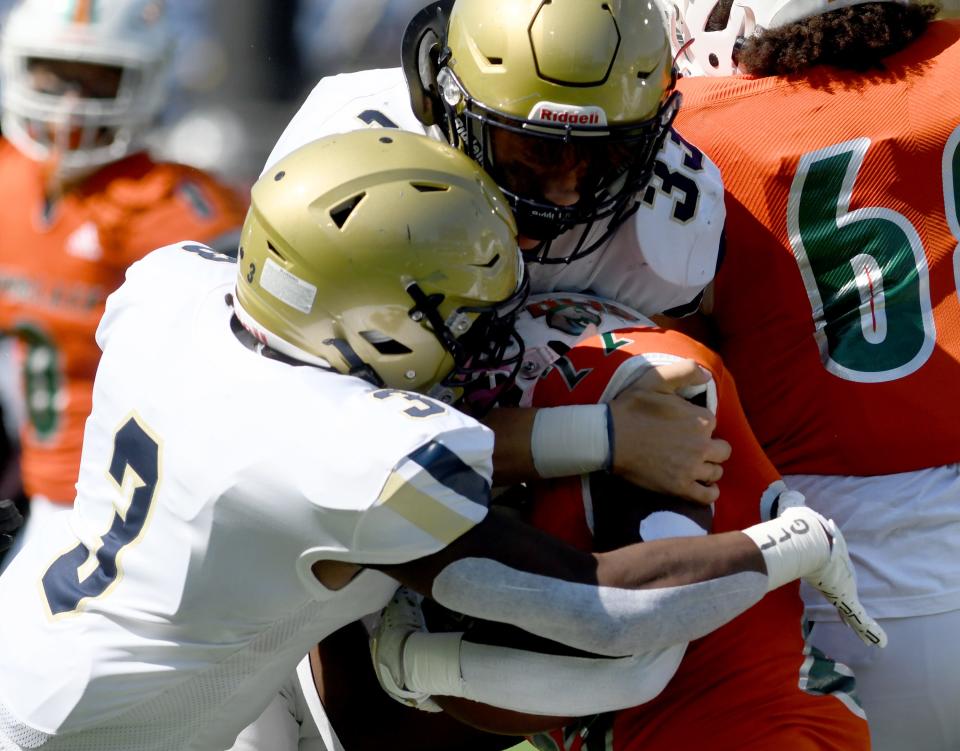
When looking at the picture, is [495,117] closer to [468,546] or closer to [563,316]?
[563,316]

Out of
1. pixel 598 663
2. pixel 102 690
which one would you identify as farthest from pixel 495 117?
pixel 102 690

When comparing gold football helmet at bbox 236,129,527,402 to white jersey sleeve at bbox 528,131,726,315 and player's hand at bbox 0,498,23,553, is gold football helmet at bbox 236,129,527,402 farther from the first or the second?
player's hand at bbox 0,498,23,553

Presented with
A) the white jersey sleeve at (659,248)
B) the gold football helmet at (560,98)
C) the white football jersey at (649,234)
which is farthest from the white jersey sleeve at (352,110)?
the white jersey sleeve at (659,248)

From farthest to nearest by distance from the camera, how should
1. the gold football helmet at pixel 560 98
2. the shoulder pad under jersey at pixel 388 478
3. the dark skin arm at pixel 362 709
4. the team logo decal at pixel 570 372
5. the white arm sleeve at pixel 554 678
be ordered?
the dark skin arm at pixel 362 709, the gold football helmet at pixel 560 98, the team logo decal at pixel 570 372, the white arm sleeve at pixel 554 678, the shoulder pad under jersey at pixel 388 478

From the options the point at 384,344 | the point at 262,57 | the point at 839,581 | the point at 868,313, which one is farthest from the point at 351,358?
the point at 262,57

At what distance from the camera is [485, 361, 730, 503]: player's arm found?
2.04m

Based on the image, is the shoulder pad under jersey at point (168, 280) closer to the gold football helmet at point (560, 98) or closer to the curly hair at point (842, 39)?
the gold football helmet at point (560, 98)

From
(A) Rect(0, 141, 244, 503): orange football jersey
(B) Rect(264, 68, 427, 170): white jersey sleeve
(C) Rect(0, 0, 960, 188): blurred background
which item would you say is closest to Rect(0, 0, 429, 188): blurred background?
(C) Rect(0, 0, 960, 188): blurred background

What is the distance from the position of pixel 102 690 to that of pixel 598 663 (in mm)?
771

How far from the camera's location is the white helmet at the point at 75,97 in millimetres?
3518

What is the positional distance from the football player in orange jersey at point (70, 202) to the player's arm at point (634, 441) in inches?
64.6

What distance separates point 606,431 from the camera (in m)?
2.04

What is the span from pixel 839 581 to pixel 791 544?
7.0 inches

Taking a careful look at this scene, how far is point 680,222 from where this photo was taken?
252cm
